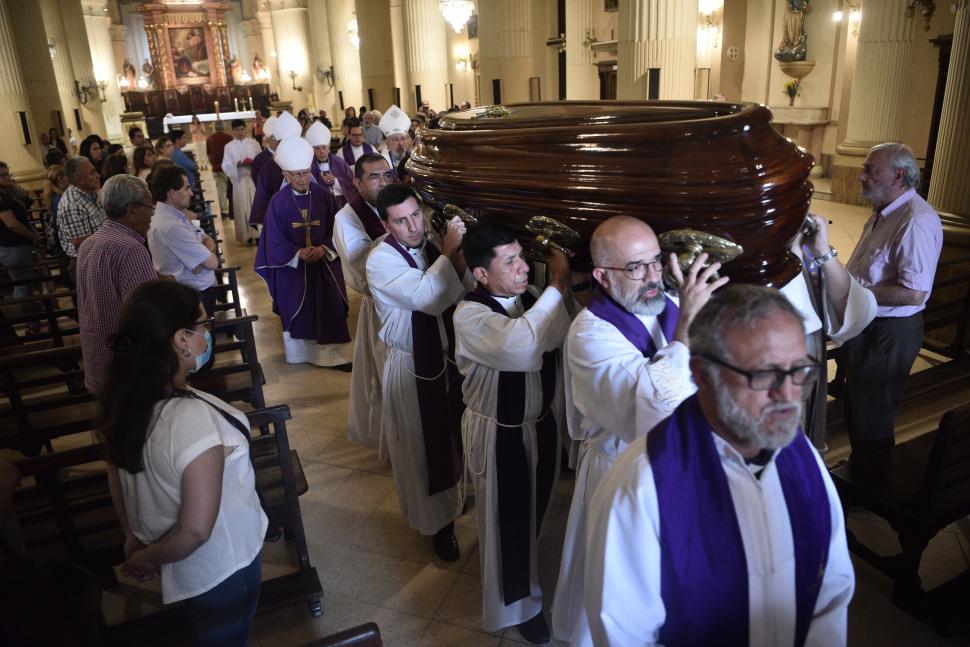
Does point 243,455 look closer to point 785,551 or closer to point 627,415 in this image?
point 627,415

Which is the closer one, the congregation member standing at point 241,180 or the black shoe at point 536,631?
the black shoe at point 536,631

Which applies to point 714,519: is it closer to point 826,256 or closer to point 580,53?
point 826,256

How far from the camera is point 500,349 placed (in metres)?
2.13

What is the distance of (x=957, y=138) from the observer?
5.04m

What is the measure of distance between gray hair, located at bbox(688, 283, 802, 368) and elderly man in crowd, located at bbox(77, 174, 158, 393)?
255 cm

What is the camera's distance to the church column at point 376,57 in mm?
15672

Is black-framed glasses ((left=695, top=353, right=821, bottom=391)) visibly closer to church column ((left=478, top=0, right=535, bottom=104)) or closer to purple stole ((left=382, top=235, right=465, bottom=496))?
purple stole ((left=382, top=235, right=465, bottom=496))

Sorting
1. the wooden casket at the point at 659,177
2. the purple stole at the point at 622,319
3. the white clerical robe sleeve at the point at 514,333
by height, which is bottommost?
the white clerical robe sleeve at the point at 514,333

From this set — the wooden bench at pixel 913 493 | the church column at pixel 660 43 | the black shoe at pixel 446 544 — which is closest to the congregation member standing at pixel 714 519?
the wooden bench at pixel 913 493

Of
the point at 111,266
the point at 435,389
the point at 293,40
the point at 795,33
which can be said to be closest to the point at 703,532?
the point at 435,389

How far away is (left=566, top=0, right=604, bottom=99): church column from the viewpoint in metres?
13.7

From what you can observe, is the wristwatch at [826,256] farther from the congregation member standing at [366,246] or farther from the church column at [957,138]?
the church column at [957,138]

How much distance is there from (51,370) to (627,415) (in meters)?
5.41

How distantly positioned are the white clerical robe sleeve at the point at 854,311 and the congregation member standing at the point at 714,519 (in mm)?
1251
